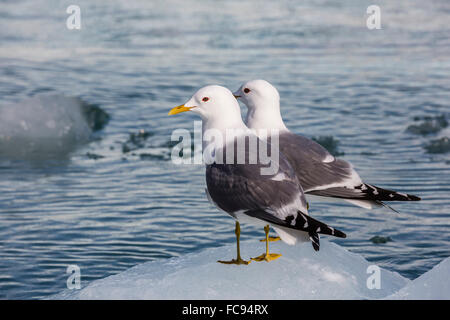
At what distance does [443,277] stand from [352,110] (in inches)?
348

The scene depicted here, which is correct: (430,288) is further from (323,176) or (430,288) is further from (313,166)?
(313,166)

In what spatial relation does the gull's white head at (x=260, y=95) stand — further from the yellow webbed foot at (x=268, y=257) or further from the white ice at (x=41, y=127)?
the white ice at (x=41, y=127)

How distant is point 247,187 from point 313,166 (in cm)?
97

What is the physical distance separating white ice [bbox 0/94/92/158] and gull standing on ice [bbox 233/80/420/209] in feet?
20.7

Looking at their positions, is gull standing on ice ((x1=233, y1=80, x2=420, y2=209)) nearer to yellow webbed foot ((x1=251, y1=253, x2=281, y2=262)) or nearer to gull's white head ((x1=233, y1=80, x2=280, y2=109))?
gull's white head ((x1=233, y1=80, x2=280, y2=109))

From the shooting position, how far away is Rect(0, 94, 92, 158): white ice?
1266 centimetres

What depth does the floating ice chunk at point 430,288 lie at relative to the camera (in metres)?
5.52

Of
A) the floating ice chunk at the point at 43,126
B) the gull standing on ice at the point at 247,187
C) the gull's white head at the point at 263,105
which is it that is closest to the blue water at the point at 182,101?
the floating ice chunk at the point at 43,126

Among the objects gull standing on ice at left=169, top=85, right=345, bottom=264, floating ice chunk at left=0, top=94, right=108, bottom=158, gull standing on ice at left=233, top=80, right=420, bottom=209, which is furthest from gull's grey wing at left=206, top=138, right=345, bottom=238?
floating ice chunk at left=0, top=94, right=108, bottom=158

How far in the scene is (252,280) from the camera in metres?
5.69

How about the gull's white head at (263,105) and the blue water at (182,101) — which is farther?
the blue water at (182,101)

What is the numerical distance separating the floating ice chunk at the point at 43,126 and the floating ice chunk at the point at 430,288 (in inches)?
309

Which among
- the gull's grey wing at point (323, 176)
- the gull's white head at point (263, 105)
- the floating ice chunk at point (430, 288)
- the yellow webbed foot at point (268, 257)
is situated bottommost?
the floating ice chunk at point (430, 288)

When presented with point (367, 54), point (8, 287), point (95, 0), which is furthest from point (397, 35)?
point (8, 287)
